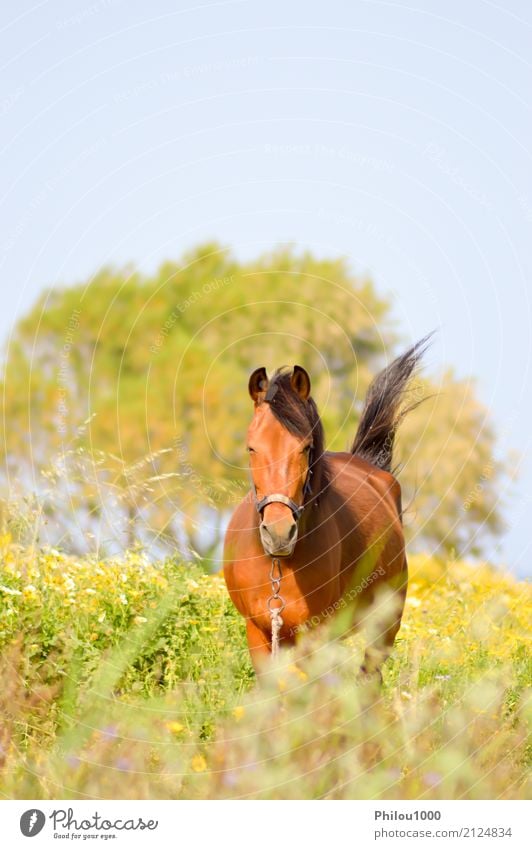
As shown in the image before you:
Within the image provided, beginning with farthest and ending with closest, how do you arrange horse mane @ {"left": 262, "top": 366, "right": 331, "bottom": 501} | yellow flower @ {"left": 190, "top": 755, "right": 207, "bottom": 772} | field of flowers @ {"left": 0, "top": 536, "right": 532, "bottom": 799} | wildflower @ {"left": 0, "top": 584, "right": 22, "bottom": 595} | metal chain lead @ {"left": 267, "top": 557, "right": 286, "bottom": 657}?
wildflower @ {"left": 0, "top": 584, "right": 22, "bottom": 595} < metal chain lead @ {"left": 267, "top": 557, "right": 286, "bottom": 657} < horse mane @ {"left": 262, "top": 366, "right": 331, "bottom": 501} < yellow flower @ {"left": 190, "top": 755, "right": 207, "bottom": 772} < field of flowers @ {"left": 0, "top": 536, "right": 532, "bottom": 799}

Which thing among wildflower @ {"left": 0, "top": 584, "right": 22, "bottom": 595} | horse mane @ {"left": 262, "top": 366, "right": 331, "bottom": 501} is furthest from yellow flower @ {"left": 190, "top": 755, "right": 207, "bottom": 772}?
wildflower @ {"left": 0, "top": 584, "right": 22, "bottom": 595}

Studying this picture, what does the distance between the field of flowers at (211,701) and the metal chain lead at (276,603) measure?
0.36m

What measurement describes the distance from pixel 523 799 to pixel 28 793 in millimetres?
2207

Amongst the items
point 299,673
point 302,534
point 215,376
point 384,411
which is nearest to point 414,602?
point 384,411

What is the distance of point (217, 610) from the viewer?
26.6ft

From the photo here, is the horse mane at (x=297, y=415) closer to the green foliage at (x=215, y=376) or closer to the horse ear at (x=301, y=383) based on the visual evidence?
the horse ear at (x=301, y=383)


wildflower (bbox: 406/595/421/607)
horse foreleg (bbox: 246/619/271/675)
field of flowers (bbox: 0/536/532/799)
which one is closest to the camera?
field of flowers (bbox: 0/536/532/799)

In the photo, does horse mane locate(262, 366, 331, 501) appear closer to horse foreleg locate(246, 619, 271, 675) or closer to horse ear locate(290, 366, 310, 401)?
horse ear locate(290, 366, 310, 401)

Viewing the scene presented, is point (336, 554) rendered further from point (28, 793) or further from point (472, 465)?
point (472, 465)

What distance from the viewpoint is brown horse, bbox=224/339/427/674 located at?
5.76 m

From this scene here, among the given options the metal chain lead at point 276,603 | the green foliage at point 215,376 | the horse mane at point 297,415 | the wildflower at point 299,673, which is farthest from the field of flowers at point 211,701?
the green foliage at point 215,376

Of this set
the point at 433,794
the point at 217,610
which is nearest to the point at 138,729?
the point at 433,794

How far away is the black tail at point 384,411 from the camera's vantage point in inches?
347
